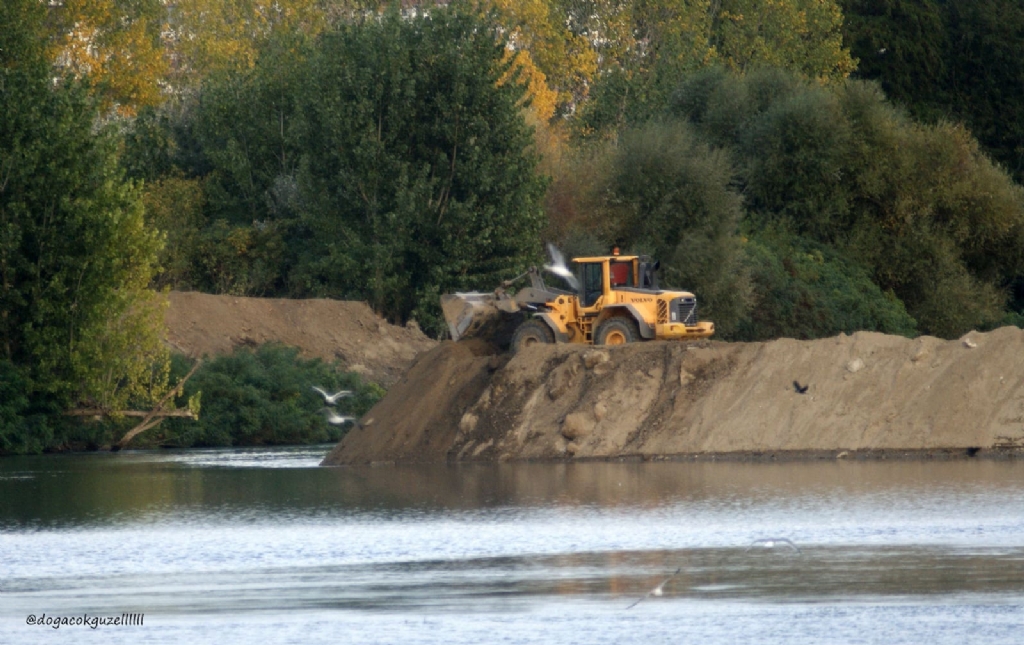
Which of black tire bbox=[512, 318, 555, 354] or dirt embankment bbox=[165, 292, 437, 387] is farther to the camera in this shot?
dirt embankment bbox=[165, 292, 437, 387]

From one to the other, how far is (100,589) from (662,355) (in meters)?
19.7

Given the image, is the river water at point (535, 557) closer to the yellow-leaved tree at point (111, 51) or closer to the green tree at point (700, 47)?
the yellow-leaved tree at point (111, 51)

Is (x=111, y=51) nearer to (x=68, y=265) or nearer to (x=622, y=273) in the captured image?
(x=68, y=265)

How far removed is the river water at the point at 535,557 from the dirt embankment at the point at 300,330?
64.9ft

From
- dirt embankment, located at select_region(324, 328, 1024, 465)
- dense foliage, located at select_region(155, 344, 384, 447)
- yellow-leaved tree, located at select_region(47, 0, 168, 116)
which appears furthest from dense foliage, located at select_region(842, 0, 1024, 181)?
dirt embankment, located at select_region(324, 328, 1024, 465)

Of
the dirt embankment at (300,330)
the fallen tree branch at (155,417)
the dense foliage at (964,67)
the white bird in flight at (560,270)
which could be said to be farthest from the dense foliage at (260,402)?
the dense foliage at (964,67)

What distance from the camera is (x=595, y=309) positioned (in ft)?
124

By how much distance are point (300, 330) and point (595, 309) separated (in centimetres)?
1848

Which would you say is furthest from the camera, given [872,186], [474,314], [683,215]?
[872,186]

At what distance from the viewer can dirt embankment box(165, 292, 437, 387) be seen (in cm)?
5150

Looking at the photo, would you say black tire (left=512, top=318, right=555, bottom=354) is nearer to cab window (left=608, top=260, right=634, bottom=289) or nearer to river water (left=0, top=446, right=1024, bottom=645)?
cab window (left=608, top=260, right=634, bottom=289)

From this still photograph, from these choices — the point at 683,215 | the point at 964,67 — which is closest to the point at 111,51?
the point at 683,215

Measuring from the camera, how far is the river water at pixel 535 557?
591 inches

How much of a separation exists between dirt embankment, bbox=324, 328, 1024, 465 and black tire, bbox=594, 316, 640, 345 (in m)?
0.98
